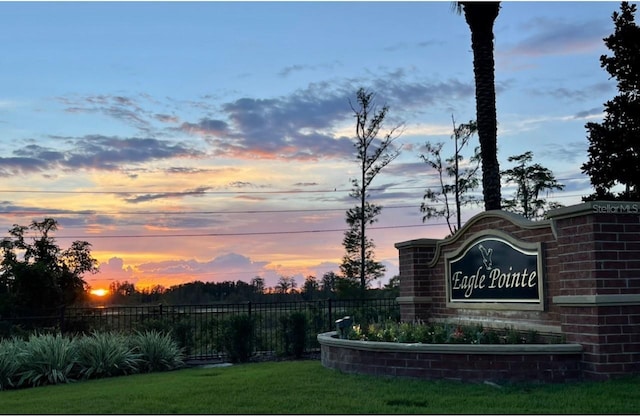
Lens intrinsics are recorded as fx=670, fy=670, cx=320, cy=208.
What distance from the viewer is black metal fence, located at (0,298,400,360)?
1645 cm

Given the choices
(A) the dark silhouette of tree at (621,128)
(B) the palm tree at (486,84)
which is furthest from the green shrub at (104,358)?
(A) the dark silhouette of tree at (621,128)

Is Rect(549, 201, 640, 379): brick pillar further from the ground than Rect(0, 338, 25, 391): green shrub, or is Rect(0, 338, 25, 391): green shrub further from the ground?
Rect(549, 201, 640, 379): brick pillar

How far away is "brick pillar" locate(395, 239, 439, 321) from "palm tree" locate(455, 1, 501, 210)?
313 cm

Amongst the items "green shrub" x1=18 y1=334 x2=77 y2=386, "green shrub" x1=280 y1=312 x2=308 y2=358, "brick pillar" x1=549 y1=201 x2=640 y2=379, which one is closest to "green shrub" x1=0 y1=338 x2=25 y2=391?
"green shrub" x1=18 y1=334 x2=77 y2=386

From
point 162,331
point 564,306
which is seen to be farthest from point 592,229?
point 162,331

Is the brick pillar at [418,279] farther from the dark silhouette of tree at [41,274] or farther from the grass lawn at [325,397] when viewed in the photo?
the dark silhouette of tree at [41,274]

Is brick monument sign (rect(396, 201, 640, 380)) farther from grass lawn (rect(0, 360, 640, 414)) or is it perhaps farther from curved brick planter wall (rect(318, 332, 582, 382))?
grass lawn (rect(0, 360, 640, 414))

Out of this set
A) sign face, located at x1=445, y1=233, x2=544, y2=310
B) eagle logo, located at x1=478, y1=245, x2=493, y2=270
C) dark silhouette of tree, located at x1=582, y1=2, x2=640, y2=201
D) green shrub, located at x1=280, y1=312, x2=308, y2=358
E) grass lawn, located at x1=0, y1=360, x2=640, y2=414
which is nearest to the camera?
grass lawn, located at x1=0, y1=360, x2=640, y2=414

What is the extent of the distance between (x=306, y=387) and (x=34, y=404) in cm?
371

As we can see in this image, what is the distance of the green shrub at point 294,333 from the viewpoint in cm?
1625

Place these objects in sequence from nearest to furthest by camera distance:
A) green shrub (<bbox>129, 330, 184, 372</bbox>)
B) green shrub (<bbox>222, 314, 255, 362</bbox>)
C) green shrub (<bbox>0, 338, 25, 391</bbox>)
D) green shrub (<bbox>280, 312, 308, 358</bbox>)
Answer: green shrub (<bbox>0, 338, 25, 391</bbox>), green shrub (<bbox>129, 330, 184, 372</bbox>), green shrub (<bbox>222, 314, 255, 362</bbox>), green shrub (<bbox>280, 312, 308, 358</bbox>)

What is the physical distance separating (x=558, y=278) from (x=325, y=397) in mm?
3610

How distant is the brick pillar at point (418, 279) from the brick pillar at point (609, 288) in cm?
462

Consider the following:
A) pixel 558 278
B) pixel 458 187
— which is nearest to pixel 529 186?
pixel 458 187
